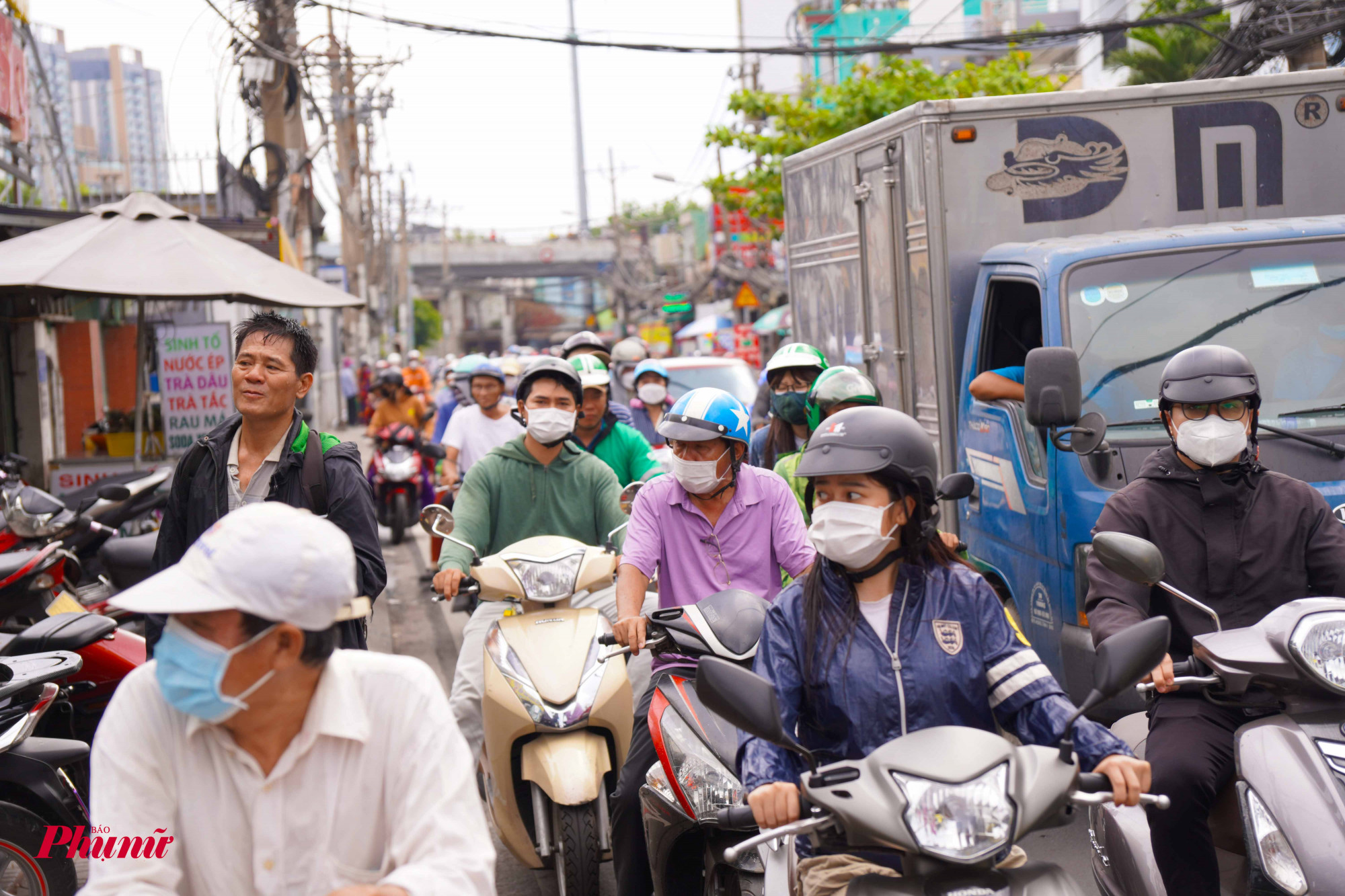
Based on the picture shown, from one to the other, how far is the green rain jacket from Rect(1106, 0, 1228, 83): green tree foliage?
16024 mm

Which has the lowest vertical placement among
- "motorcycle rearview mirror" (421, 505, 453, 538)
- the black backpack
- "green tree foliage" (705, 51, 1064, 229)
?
"motorcycle rearview mirror" (421, 505, 453, 538)

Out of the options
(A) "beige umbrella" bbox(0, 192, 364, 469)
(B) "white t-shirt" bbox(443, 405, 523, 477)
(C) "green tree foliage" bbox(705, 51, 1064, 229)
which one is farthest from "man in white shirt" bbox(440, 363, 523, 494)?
(C) "green tree foliage" bbox(705, 51, 1064, 229)

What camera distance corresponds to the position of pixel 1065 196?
6.73 meters

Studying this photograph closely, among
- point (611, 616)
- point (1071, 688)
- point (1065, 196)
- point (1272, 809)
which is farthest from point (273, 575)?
point (1065, 196)

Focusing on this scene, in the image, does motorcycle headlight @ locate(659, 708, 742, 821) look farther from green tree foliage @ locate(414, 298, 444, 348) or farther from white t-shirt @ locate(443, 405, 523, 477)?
green tree foliage @ locate(414, 298, 444, 348)

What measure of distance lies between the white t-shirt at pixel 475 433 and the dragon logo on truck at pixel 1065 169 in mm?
3877

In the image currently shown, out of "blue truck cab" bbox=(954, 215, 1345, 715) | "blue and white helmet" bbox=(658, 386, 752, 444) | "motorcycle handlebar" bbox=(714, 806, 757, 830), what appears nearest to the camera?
"motorcycle handlebar" bbox=(714, 806, 757, 830)

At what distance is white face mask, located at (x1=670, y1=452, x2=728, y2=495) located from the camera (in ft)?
14.1

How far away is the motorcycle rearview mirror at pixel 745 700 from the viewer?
2.44m

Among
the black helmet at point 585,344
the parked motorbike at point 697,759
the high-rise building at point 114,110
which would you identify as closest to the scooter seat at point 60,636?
the parked motorbike at point 697,759

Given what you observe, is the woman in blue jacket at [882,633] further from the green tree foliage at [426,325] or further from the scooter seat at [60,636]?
the green tree foliage at [426,325]

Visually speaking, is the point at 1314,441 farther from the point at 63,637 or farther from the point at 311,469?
the point at 63,637

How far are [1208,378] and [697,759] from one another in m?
1.84

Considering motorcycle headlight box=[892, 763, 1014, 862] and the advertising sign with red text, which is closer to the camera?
motorcycle headlight box=[892, 763, 1014, 862]
